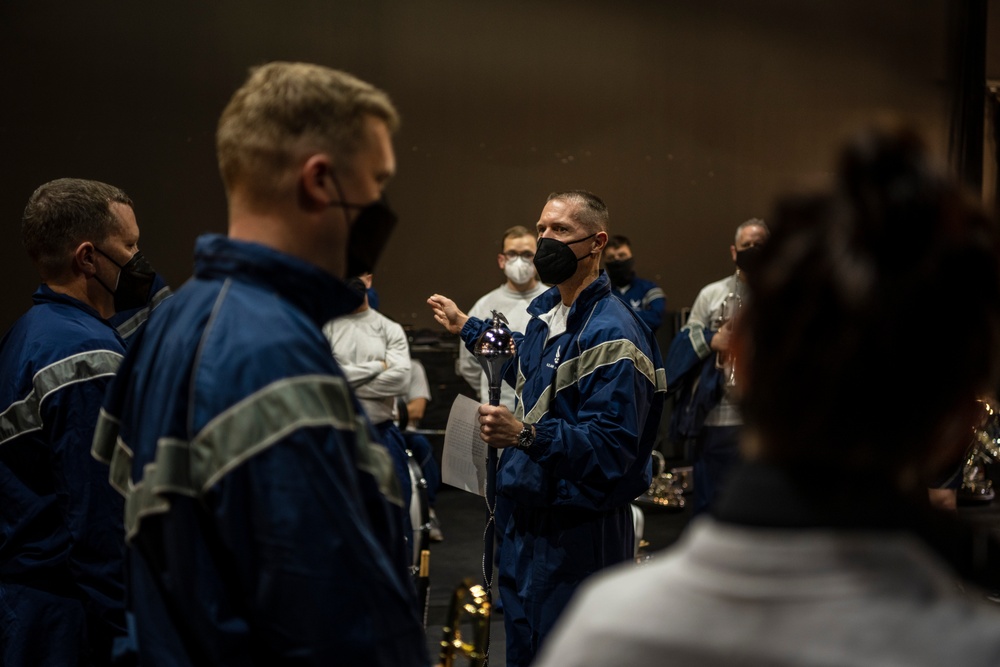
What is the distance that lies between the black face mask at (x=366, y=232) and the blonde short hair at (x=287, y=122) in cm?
8

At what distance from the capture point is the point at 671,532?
22.5 ft

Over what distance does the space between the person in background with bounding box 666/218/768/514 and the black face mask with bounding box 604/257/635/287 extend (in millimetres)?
1848

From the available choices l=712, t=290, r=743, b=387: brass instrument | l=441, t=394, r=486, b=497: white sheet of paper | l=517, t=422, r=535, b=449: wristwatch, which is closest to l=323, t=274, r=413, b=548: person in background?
l=441, t=394, r=486, b=497: white sheet of paper

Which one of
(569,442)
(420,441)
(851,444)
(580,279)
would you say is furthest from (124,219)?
(420,441)

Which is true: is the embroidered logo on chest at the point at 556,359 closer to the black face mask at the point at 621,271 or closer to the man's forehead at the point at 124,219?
the man's forehead at the point at 124,219

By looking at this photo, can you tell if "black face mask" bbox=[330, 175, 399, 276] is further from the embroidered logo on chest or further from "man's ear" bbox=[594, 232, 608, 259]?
"man's ear" bbox=[594, 232, 608, 259]

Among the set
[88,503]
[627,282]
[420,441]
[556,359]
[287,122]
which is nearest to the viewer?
[287,122]

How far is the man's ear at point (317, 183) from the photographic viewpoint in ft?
5.01

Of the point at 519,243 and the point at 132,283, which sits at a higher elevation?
the point at 132,283

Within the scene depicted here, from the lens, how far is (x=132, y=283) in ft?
9.56

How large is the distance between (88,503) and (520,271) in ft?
13.9

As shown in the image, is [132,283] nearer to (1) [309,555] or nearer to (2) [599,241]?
(2) [599,241]

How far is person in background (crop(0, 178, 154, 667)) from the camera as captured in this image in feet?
8.14

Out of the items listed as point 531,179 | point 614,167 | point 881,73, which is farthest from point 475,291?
point 881,73
